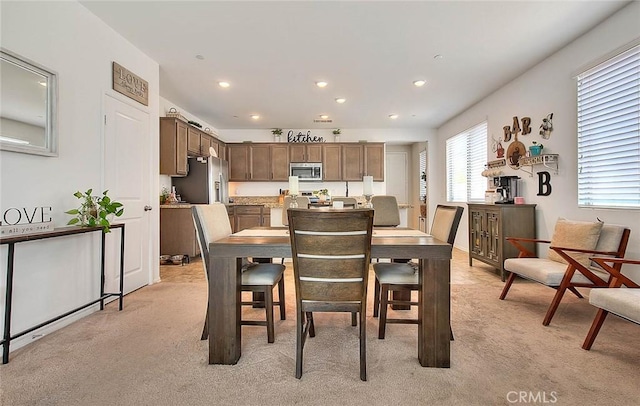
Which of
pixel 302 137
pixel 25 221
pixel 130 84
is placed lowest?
pixel 25 221

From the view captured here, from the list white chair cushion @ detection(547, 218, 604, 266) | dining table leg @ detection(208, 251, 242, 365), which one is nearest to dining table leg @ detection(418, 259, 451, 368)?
dining table leg @ detection(208, 251, 242, 365)

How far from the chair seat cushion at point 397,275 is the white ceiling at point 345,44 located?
2.08 m

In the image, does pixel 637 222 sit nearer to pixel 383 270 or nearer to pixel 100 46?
pixel 383 270

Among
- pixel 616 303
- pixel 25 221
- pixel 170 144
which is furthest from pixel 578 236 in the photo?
pixel 170 144

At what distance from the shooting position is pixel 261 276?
→ 201 centimetres

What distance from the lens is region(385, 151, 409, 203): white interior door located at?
794cm

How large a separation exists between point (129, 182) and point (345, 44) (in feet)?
8.58

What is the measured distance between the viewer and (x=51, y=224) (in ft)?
6.73

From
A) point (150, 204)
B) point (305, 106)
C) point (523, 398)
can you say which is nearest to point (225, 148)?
point (305, 106)

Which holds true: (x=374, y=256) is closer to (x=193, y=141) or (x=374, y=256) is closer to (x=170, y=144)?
(x=170, y=144)

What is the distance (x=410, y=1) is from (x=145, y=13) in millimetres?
2207

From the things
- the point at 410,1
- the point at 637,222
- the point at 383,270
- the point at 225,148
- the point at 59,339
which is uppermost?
the point at 410,1

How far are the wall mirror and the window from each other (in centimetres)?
528

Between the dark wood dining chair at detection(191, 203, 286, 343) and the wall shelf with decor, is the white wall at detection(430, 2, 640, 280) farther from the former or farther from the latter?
the dark wood dining chair at detection(191, 203, 286, 343)
